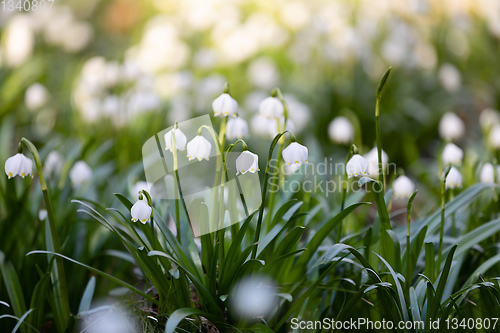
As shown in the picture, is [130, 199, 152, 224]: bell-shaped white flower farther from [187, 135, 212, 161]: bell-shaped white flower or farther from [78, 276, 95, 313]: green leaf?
[78, 276, 95, 313]: green leaf

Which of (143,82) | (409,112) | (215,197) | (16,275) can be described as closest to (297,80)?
(409,112)

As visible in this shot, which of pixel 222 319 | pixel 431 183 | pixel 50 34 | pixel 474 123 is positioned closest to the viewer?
pixel 222 319

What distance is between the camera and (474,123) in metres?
5.62

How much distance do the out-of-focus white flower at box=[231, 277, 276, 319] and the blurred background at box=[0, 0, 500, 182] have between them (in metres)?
1.93

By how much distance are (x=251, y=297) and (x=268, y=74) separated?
3.49 m

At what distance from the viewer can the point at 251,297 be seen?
7.24ft

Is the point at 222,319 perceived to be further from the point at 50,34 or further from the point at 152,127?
the point at 50,34

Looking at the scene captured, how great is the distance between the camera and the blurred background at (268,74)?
14.6 feet

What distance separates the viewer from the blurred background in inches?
175

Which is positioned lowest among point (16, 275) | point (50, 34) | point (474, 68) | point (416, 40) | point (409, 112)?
point (16, 275)

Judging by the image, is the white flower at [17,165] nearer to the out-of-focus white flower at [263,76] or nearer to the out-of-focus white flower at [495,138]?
the out-of-focus white flower at [495,138]

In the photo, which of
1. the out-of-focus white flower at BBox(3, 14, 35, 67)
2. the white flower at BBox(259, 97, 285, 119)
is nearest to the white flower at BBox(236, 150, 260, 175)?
the white flower at BBox(259, 97, 285, 119)

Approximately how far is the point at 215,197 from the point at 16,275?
1.05 meters

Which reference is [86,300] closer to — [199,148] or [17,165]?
[17,165]
